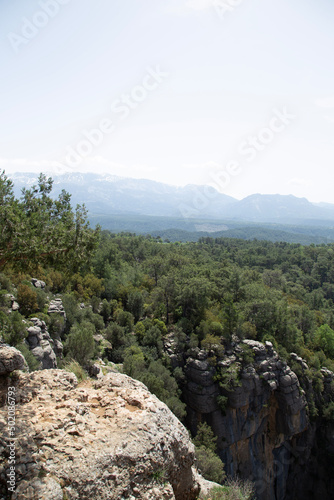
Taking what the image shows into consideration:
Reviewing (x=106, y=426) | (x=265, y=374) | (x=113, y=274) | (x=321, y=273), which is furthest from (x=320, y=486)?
(x=321, y=273)

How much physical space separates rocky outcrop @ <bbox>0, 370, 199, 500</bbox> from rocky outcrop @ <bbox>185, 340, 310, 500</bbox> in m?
23.0

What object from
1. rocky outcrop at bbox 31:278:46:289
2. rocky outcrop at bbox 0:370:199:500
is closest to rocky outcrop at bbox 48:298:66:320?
rocky outcrop at bbox 31:278:46:289

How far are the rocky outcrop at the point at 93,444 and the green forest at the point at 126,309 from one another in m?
4.69

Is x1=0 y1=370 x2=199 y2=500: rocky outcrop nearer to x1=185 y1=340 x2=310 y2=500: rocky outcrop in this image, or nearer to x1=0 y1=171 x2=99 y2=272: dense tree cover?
x1=0 y1=171 x2=99 y2=272: dense tree cover

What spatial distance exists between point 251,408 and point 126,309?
2007 centimetres

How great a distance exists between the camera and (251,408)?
103 feet

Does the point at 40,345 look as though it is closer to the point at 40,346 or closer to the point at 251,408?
the point at 40,346

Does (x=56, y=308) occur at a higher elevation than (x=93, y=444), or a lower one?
lower

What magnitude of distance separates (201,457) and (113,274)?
108ft

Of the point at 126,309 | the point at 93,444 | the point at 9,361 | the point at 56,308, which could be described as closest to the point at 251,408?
the point at 126,309

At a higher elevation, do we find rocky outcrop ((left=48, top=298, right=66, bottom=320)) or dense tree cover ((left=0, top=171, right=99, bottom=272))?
dense tree cover ((left=0, top=171, right=99, bottom=272))

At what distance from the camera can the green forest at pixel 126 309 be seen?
448 inches

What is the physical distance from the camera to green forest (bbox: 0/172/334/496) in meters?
11.4

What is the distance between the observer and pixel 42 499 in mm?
5344
